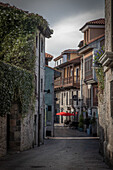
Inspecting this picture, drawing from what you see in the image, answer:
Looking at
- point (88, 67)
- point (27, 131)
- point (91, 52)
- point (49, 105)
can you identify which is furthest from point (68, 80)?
point (27, 131)

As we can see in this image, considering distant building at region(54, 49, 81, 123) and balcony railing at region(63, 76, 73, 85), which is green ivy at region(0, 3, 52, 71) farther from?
balcony railing at region(63, 76, 73, 85)

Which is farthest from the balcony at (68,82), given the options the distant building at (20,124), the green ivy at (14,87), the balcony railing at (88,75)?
the green ivy at (14,87)

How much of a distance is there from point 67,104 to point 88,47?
1981 centimetres

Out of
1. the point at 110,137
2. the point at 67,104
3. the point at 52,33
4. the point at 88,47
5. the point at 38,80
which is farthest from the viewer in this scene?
the point at 67,104

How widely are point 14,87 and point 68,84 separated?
3866cm

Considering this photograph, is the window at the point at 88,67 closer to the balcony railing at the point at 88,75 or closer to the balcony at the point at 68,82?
the balcony railing at the point at 88,75

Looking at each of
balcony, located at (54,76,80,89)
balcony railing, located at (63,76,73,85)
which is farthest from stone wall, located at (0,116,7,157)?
balcony railing, located at (63,76,73,85)

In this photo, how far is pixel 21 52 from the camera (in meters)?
20.9

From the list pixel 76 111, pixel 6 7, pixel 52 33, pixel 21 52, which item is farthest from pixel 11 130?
pixel 76 111

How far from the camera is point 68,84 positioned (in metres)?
55.5

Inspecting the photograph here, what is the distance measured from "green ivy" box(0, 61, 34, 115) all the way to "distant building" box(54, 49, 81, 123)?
1181 inches

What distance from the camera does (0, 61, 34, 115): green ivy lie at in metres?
15.4

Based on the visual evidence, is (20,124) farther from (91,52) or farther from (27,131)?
(91,52)

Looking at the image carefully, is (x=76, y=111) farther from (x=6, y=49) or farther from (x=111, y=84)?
(x=111, y=84)
